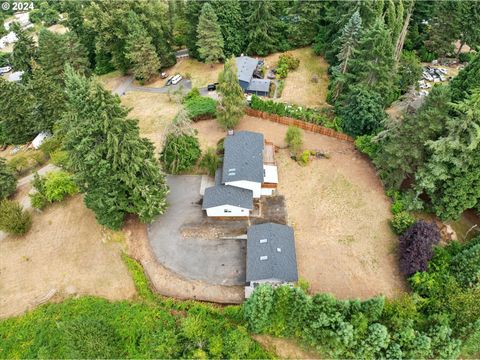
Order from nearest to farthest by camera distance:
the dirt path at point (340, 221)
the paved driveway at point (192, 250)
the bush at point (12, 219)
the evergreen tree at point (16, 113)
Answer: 1. the dirt path at point (340, 221)
2. the paved driveway at point (192, 250)
3. the bush at point (12, 219)
4. the evergreen tree at point (16, 113)

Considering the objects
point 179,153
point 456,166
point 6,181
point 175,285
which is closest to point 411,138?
point 456,166

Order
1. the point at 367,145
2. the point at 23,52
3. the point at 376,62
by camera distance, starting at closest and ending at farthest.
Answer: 1. the point at 367,145
2. the point at 376,62
3. the point at 23,52

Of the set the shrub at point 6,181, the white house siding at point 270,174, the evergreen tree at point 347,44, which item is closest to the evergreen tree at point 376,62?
the evergreen tree at point 347,44

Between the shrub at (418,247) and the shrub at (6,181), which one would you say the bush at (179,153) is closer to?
the shrub at (6,181)

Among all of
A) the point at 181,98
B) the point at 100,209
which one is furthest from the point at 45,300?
the point at 181,98

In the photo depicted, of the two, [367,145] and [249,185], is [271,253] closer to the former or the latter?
[249,185]

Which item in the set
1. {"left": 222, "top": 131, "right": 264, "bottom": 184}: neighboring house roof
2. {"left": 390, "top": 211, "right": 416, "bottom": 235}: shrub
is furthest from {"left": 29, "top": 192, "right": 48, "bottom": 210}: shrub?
{"left": 390, "top": 211, "right": 416, "bottom": 235}: shrub

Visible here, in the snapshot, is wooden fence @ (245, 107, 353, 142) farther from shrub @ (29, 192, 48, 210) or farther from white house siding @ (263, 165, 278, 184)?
shrub @ (29, 192, 48, 210)
